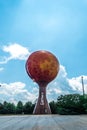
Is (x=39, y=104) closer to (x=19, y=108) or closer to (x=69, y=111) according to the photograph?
(x=69, y=111)

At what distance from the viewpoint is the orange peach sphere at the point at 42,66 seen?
230ft

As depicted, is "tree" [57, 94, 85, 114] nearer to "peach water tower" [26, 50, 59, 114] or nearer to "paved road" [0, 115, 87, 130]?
"peach water tower" [26, 50, 59, 114]

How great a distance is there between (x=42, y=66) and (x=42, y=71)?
44.8 inches

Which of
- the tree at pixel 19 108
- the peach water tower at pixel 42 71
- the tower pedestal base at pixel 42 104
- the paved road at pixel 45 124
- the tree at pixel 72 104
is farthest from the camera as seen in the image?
the tree at pixel 19 108

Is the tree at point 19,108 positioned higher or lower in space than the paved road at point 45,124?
higher

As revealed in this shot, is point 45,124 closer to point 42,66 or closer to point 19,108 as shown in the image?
point 42,66

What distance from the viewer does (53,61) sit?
71750mm

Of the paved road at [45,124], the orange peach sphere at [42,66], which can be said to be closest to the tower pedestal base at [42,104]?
the orange peach sphere at [42,66]

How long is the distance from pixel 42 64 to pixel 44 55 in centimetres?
246

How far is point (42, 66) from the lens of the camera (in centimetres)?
7019

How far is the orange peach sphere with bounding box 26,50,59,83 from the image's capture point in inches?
2766

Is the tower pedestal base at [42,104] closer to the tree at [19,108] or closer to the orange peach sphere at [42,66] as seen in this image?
the orange peach sphere at [42,66]

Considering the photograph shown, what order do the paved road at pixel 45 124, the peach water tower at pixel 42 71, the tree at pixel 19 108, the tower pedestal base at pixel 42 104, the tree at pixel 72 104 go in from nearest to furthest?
1. the paved road at pixel 45 124
2. the tree at pixel 72 104
3. the tower pedestal base at pixel 42 104
4. the peach water tower at pixel 42 71
5. the tree at pixel 19 108

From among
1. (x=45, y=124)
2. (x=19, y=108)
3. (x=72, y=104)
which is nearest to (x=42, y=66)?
(x=72, y=104)
